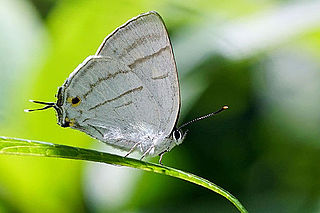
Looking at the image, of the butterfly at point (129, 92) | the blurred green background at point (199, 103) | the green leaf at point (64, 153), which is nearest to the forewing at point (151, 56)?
the butterfly at point (129, 92)

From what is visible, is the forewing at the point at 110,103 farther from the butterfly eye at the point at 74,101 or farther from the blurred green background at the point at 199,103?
the blurred green background at the point at 199,103

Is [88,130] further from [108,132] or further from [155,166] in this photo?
[155,166]

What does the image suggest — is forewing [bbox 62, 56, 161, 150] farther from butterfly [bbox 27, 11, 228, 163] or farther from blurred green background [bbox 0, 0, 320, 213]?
blurred green background [bbox 0, 0, 320, 213]

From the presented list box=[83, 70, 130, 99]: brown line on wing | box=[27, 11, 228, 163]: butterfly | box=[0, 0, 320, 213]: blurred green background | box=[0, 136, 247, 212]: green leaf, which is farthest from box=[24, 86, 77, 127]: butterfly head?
box=[0, 136, 247, 212]: green leaf

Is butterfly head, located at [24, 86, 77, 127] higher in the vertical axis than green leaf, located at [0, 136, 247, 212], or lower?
higher

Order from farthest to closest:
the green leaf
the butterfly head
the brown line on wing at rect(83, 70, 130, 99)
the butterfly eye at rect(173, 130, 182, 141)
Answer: the butterfly eye at rect(173, 130, 182, 141)
the brown line on wing at rect(83, 70, 130, 99)
the butterfly head
the green leaf

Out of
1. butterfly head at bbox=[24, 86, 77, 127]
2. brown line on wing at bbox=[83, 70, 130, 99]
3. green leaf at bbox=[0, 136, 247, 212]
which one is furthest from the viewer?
brown line on wing at bbox=[83, 70, 130, 99]

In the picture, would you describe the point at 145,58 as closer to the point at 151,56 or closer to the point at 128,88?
the point at 151,56

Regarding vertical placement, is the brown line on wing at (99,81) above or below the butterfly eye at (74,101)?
above
